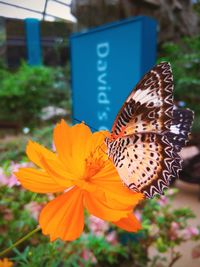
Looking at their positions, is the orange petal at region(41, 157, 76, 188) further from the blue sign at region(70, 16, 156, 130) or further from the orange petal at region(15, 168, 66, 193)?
the blue sign at region(70, 16, 156, 130)

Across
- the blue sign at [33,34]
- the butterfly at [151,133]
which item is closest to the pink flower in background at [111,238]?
→ the blue sign at [33,34]

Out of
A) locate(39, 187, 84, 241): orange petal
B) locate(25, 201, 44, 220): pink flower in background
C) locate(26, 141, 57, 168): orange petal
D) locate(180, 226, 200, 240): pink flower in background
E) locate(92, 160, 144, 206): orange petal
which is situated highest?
locate(26, 141, 57, 168): orange petal

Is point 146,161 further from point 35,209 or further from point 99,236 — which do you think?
point 99,236

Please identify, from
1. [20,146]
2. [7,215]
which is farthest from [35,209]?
[20,146]

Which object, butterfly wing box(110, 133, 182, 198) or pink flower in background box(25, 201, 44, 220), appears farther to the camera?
pink flower in background box(25, 201, 44, 220)

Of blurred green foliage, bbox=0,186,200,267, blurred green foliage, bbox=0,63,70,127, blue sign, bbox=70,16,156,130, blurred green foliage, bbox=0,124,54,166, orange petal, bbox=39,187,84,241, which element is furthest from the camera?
blurred green foliage, bbox=0,63,70,127

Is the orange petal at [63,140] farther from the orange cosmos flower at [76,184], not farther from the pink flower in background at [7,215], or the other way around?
the pink flower in background at [7,215]

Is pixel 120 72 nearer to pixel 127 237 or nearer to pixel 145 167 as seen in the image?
pixel 127 237

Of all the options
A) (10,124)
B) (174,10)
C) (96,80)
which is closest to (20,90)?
(10,124)

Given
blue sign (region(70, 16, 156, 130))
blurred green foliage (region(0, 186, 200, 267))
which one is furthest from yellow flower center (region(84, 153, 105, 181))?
blue sign (region(70, 16, 156, 130))
